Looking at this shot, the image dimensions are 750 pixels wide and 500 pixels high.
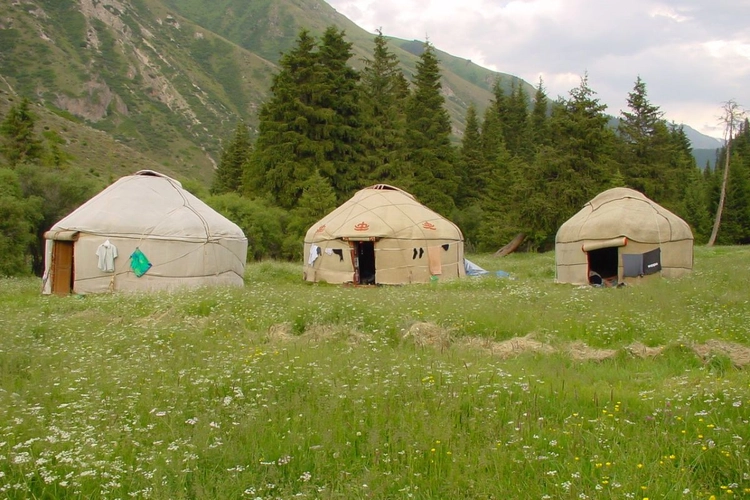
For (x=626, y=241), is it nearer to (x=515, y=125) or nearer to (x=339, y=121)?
(x=339, y=121)

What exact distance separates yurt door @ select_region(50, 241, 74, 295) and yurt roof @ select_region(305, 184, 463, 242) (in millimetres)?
6874

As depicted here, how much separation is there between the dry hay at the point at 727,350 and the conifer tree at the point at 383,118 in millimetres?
25639

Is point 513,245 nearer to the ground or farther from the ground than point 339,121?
nearer to the ground

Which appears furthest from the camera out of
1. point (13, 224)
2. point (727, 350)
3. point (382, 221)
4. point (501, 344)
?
A: point (382, 221)

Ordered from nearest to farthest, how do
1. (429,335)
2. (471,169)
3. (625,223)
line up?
1. (429,335)
2. (625,223)
3. (471,169)

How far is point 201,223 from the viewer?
48.3 ft

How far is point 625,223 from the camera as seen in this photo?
1473cm

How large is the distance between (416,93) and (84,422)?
34413 millimetres

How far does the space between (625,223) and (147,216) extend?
38.6 feet

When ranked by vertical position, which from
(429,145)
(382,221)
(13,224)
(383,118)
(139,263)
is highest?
(383,118)

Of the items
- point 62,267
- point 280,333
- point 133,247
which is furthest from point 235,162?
point 280,333

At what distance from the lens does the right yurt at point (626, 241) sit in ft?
47.9

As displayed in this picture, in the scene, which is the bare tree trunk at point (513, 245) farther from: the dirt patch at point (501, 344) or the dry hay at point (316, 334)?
the dry hay at point (316, 334)

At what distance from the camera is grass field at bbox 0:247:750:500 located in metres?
3.23
